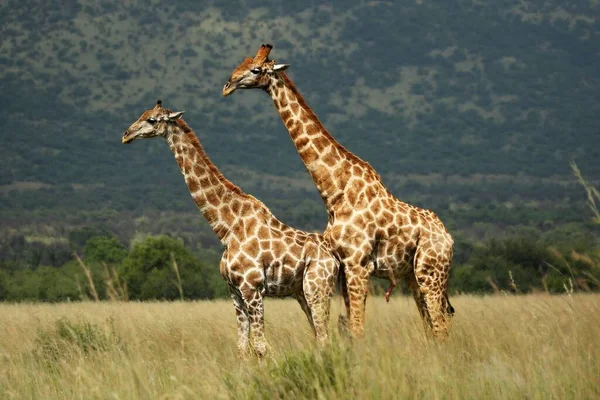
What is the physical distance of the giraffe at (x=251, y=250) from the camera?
12094mm

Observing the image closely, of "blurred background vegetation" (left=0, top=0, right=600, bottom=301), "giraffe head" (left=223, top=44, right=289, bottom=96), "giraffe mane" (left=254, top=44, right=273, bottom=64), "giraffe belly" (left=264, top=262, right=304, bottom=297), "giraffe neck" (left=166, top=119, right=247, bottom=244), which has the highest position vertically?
"giraffe mane" (left=254, top=44, right=273, bottom=64)

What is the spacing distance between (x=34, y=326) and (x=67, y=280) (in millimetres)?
17933

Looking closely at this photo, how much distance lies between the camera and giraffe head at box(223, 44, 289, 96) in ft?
41.8

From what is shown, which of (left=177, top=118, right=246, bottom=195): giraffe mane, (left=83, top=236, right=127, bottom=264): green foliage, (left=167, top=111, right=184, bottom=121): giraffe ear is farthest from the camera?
(left=83, top=236, right=127, bottom=264): green foliage

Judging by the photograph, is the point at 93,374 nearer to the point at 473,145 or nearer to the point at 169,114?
the point at 169,114

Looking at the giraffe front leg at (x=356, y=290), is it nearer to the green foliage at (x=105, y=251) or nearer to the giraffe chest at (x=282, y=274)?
the giraffe chest at (x=282, y=274)

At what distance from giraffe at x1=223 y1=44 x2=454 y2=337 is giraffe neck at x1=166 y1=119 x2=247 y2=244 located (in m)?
0.71

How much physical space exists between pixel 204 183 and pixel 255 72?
1388 mm

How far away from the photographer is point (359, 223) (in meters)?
12.7

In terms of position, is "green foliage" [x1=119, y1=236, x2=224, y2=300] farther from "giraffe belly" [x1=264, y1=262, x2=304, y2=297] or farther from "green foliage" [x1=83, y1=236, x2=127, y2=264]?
Result: "giraffe belly" [x1=264, y1=262, x2=304, y2=297]

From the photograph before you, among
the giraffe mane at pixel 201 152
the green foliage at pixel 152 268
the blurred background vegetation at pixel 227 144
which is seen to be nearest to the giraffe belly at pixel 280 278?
the giraffe mane at pixel 201 152

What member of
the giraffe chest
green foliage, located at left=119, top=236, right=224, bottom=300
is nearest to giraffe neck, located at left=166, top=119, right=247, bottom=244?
the giraffe chest

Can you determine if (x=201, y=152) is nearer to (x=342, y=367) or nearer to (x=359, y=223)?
(x=359, y=223)

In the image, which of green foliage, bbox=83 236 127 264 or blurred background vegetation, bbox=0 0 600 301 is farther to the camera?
blurred background vegetation, bbox=0 0 600 301
